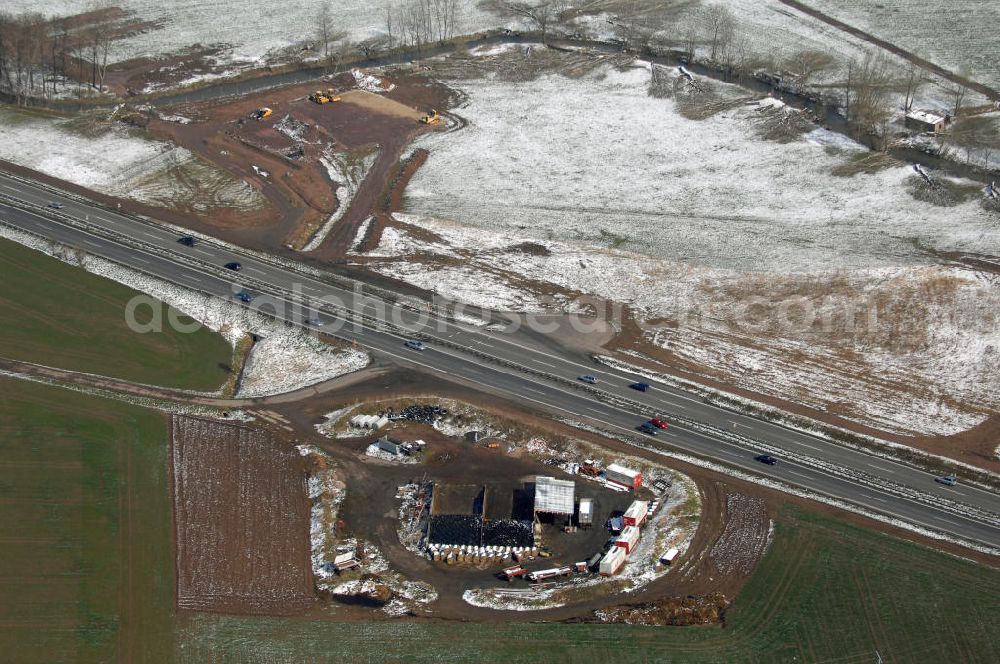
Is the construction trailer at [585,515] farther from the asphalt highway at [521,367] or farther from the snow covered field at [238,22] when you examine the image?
the snow covered field at [238,22]

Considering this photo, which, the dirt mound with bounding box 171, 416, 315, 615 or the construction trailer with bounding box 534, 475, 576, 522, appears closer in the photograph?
the dirt mound with bounding box 171, 416, 315, 615

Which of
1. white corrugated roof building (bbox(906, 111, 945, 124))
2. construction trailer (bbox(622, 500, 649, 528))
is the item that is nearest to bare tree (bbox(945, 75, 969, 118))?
white corrugated roof building (bbox(906, 111, 945, 124))

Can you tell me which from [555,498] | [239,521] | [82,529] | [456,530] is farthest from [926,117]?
[82,529]

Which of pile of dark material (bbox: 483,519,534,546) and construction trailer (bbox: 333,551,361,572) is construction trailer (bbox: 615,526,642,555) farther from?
construction trailer (bbox: 333,551,361,572)

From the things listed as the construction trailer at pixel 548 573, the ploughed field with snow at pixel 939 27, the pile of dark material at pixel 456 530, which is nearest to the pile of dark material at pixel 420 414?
the pile of dark material at pixel 456 530

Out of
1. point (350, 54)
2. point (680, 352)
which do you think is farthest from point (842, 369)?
point (350, 54)

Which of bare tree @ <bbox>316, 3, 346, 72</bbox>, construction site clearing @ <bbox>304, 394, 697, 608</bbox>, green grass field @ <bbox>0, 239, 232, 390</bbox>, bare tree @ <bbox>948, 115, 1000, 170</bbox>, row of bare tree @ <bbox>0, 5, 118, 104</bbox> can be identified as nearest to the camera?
construction site clearing @ <bbox>304, 394, 697, 608</bbox>

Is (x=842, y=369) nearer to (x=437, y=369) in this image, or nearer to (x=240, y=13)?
(x=437, y=369)
